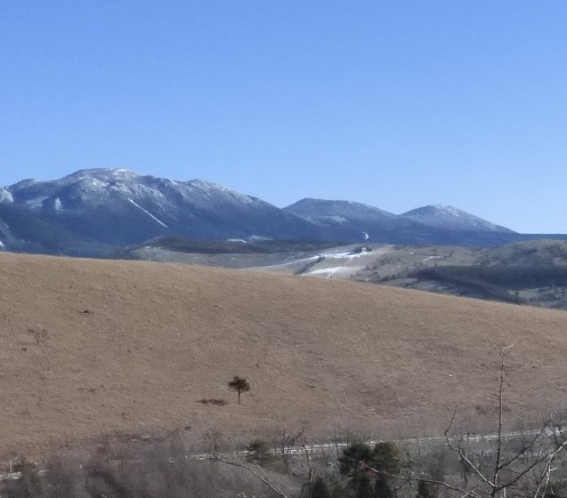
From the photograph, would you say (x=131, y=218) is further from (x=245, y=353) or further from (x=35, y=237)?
(x=245, y=353)

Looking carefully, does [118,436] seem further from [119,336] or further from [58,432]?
[119,336]

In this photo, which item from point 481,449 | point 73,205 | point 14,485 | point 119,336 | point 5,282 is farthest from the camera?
point 73,205

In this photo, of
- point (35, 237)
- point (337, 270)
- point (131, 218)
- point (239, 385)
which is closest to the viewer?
point (239, 385)

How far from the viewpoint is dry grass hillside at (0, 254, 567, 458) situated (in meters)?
21.0

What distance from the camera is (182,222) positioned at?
190 meters

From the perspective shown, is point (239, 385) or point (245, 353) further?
point (245, 353)

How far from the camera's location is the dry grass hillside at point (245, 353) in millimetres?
20984

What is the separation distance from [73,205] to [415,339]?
16061 cm

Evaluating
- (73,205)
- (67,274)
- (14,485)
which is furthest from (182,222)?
(14,485)

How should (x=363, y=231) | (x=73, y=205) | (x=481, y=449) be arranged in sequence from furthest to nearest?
1. (x=363, y=231)
2. (x=73, y=205)
3. (x=481, y=449)

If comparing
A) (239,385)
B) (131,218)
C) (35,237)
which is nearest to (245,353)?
(239,385)

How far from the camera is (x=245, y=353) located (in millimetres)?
25141

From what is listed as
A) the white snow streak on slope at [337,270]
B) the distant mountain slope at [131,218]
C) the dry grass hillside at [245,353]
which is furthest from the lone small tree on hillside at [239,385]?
the distant mountain slope at [131,218]

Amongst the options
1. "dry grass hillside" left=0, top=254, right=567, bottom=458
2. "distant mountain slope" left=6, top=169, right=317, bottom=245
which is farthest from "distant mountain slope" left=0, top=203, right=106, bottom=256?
"dry grass hillside" left=0, top=254, right=567, bottom=458
